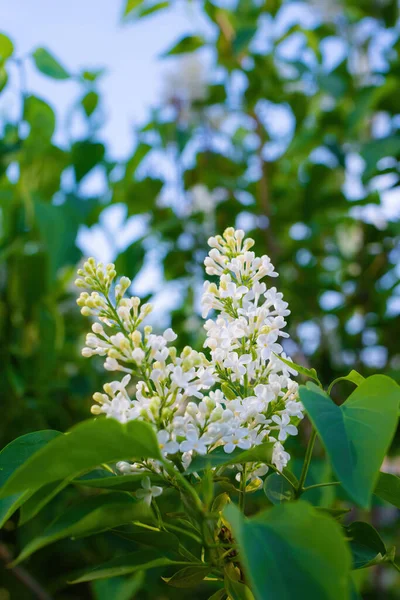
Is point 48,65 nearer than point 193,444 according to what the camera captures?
No

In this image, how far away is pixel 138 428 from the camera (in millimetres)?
358

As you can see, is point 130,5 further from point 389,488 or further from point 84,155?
point 389,488

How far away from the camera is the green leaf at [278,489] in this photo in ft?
1.57

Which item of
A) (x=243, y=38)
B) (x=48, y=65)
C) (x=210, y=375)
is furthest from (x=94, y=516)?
(x=243, y=38)

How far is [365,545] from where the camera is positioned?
1.57 ft

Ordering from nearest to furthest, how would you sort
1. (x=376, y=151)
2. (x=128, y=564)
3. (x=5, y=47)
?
1. (x=128, y=564)
2. (x=5, y=47)
3. (x=376, y=151)

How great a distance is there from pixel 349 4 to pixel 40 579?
1888mm

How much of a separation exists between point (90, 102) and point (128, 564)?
1323 millimetres

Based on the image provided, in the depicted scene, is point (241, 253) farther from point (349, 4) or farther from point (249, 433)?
point (349, 4)

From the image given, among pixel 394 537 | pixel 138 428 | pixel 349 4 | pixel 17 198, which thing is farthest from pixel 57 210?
pixel 394 537

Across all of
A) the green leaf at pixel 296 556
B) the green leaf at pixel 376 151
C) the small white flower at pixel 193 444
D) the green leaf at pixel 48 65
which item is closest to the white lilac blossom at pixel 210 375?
the small white flower at pixel 193 444

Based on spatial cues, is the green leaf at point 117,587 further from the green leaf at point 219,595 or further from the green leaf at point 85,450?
the green leaf at point 85,450

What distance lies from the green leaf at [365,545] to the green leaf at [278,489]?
0.06 meters

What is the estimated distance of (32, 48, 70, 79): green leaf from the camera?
1131mm
